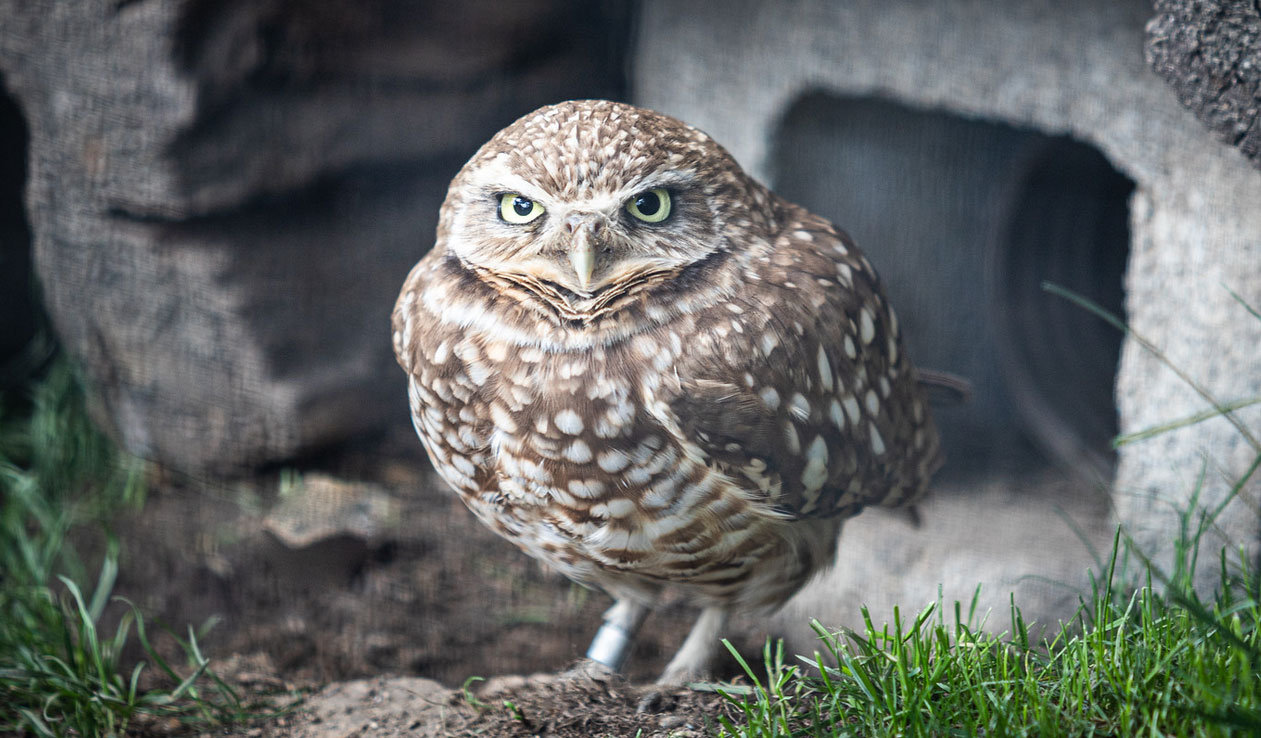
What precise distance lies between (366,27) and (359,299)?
32.5 inches

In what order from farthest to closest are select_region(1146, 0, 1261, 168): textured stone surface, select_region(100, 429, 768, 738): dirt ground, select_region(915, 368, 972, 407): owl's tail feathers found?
select_region(100, 429, 768, 738): dirt ground
select_region(915, 368, 972, 407): owl's tail feathers
select_region(1146, 0, 1261, 168): textured stone surface

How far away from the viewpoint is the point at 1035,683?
55.0 inches

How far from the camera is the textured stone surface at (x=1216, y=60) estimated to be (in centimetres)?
155

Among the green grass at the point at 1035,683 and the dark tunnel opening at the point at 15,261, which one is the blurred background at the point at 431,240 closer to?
the dark tunnel opening at the point at 15,261

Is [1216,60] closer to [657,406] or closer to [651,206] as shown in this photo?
[651,206]

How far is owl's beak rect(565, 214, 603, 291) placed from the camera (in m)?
1.34

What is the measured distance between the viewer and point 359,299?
286cm

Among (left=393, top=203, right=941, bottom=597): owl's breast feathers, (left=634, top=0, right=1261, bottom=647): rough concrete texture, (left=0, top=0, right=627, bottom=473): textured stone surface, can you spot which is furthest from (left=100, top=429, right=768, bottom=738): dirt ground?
(left=634, top=0, right=1261, bottom=647): rough concrete texture

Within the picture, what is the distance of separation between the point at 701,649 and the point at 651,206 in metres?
1.06

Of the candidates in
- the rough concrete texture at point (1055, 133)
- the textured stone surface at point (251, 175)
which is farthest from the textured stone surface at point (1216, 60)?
the textured stone surface at point (251, 175)

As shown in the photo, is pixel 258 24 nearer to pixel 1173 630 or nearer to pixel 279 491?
pixel 279 491

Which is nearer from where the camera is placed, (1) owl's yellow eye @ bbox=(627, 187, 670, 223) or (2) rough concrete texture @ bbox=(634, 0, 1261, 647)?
(1) owl's yellow eye @ bbox=(627, 187, 670, 223)

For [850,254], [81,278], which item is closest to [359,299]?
[81,278]

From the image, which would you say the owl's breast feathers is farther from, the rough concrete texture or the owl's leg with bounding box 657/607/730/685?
the rough concrete texture
